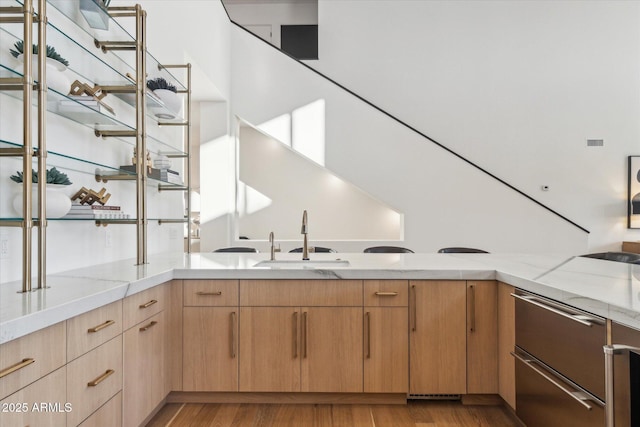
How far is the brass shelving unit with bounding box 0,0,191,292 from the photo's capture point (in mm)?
1558

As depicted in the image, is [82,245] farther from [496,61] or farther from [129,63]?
[496,61]

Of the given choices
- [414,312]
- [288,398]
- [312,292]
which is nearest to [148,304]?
[312,292]

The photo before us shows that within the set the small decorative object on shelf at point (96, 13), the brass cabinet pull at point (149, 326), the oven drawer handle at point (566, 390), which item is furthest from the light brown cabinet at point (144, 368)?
the oven drawer handle at point (566, 390)

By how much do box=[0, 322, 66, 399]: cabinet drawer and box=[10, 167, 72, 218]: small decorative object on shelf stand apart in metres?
0.69

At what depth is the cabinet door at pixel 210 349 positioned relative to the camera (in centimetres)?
242

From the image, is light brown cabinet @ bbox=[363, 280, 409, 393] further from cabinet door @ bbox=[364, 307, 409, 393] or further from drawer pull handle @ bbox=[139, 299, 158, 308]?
drawer pull handle @ bbox=[139, 299, 158, 308]

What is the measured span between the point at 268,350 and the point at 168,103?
187 centimetres

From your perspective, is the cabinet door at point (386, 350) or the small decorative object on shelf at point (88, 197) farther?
the cabinet door at point (386, 350)

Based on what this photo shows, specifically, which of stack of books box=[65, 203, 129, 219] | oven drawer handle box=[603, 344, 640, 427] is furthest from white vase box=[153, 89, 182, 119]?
oven drawer handle box=[603, 344, 640, 427]

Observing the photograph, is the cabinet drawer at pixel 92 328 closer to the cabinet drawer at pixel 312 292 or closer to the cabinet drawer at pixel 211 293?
the cabinet drawer at pixel 211 293

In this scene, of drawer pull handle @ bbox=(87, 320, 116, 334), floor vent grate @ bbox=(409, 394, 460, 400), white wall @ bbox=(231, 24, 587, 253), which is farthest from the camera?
white wall @ bbox=(231, 24, 587, 253)

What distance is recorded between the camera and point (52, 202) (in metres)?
1.85

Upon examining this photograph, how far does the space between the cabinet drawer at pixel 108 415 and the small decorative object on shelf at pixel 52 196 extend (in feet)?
2.76

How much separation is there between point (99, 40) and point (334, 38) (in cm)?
509
